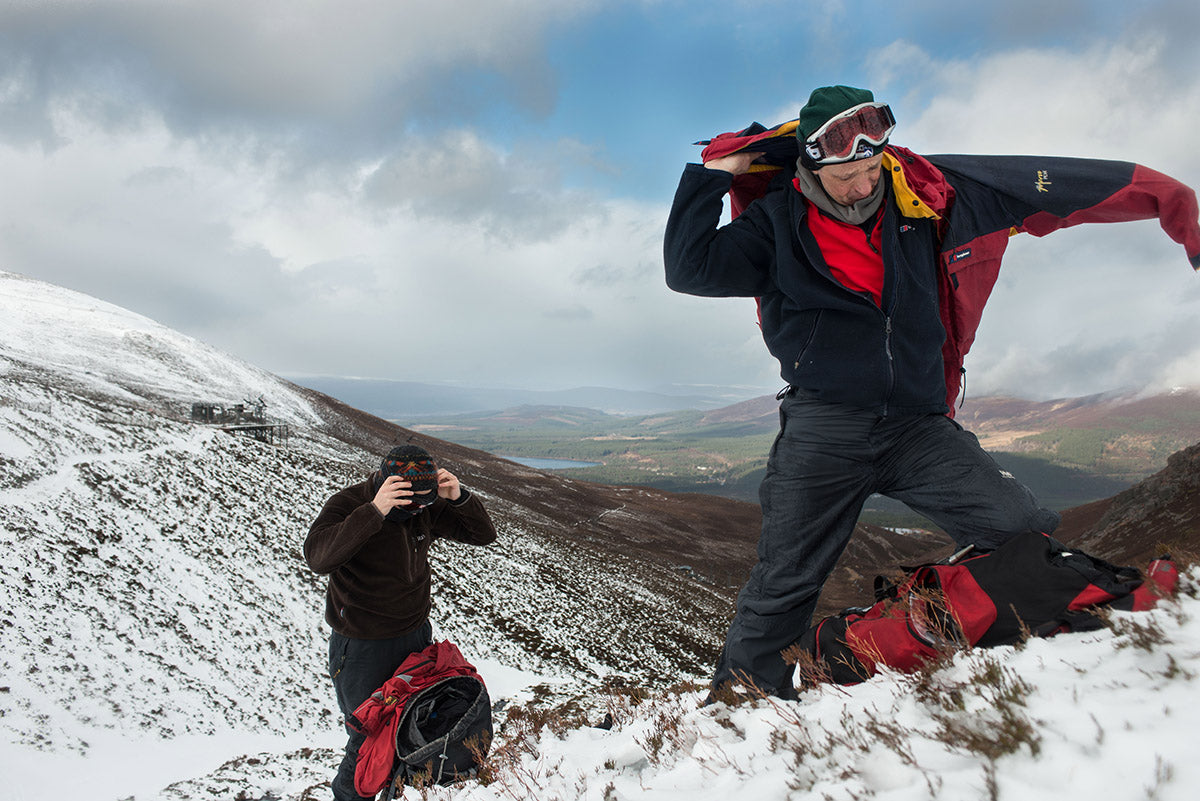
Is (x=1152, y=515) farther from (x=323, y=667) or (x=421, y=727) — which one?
(x=323, y=667)

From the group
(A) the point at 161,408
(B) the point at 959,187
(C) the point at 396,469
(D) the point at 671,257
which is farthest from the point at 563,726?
(A) the point at 161,408

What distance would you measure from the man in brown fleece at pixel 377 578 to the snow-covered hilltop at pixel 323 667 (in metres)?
1.04

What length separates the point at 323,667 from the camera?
1284 cm

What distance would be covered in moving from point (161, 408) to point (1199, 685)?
40.5 meters

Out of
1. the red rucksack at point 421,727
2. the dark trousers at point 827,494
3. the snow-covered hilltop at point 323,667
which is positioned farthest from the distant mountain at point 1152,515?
the red rucksack at point 421,727

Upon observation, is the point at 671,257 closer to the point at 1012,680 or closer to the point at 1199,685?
the point at 1012,680

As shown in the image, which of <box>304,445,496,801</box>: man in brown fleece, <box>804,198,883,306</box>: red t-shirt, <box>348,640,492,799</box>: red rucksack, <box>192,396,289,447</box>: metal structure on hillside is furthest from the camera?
<box>192,396,289,447</box>: metal structure on hillside

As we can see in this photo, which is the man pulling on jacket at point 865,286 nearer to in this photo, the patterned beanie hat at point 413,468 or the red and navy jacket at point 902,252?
the red and navy jacket at point 902,252

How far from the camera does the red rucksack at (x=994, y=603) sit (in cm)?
246

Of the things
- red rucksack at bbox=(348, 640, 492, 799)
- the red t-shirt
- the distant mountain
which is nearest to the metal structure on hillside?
red rucksack at bbox=(348, 640, 492, 799)

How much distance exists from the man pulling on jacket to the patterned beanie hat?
2.45 metres

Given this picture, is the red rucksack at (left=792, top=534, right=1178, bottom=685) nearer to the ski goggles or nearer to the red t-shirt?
the red t-shirt

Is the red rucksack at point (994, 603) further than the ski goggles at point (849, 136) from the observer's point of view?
No

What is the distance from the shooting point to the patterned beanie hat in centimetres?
434
